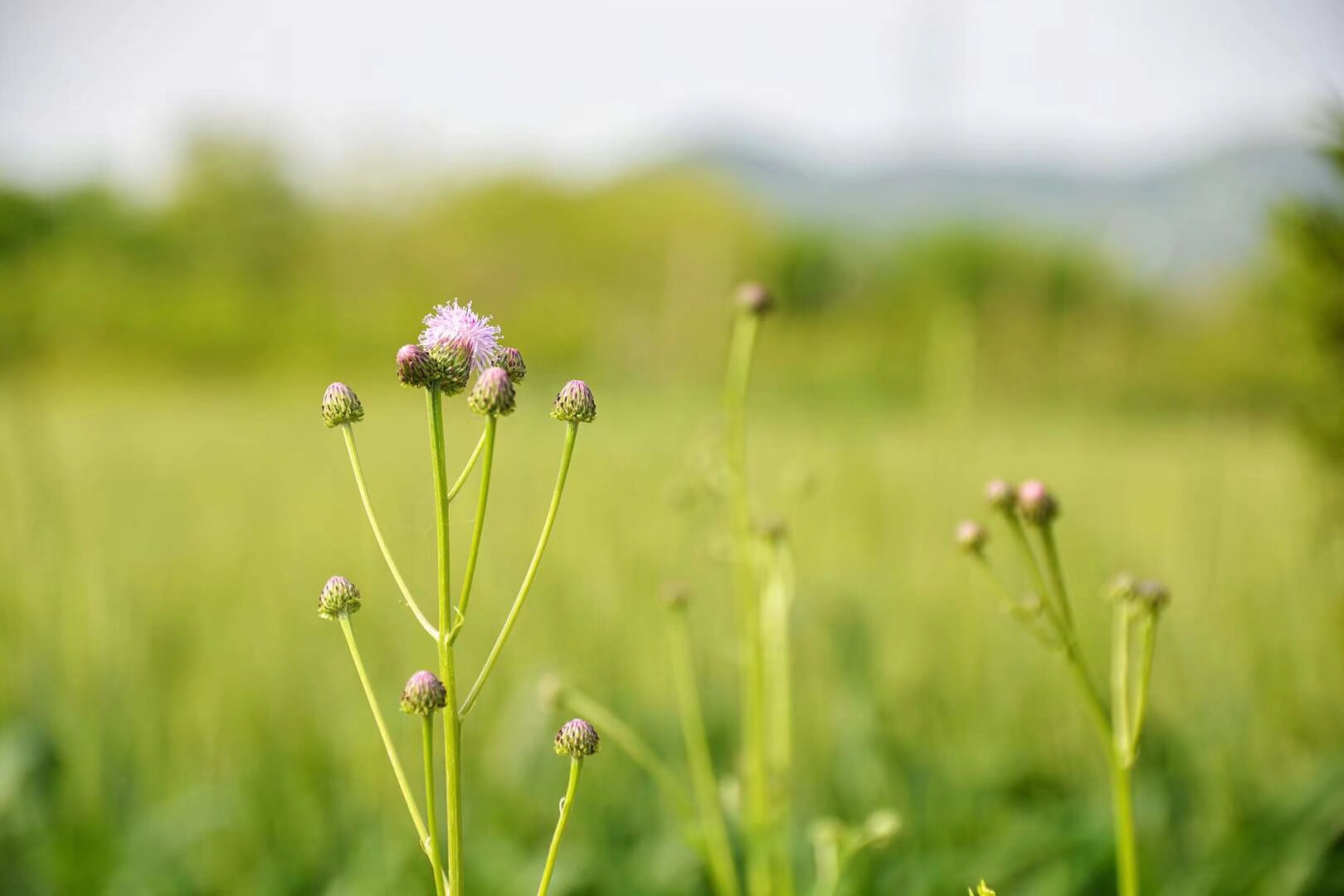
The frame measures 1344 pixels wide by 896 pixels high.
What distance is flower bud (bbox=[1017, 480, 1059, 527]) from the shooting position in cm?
91

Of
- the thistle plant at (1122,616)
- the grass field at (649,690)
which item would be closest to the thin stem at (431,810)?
the thistle plant at (1122,616)

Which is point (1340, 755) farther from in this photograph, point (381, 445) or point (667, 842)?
point (381, 445)

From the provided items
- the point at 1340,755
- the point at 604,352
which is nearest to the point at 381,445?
the point at 604,352

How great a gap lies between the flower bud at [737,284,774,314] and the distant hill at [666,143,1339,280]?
5.24ft

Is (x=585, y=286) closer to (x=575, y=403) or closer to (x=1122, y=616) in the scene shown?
(x=1122, y=616)

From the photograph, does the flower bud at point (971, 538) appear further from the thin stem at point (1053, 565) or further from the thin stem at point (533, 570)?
the thin stem at point (533, 570)

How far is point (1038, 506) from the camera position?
91 cm

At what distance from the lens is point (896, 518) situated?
4.53m

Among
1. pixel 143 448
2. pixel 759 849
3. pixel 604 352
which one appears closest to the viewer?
pixel 759 849

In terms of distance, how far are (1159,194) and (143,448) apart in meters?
74.3

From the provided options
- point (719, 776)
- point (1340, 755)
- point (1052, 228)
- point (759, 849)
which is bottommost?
point (719, 776)

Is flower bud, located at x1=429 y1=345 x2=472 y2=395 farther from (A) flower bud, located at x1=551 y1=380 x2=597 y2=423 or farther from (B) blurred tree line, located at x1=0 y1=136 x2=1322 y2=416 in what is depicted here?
(B) blurred tree line, located at x1=0 y1=136 x2=1322 y2=416

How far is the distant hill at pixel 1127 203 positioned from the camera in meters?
3.48

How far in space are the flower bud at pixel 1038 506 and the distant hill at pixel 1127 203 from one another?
186cm
